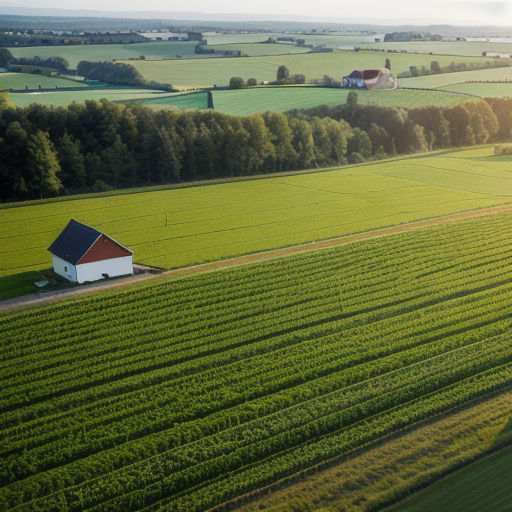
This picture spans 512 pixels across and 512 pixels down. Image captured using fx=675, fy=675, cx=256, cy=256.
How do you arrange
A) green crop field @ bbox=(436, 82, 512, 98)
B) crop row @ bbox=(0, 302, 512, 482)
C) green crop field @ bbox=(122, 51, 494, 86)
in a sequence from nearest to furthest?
1. crop row @ bbox=(0, 302, 512, 482)
2. green crop field @ bbox=(122, 51, 494, 86)
3. green crop field @ bbox=(436, 82, 512, 98)

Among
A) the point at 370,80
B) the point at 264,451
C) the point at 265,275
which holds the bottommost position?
the point at 265,275

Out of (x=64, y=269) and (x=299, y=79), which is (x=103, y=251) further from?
(x=299, y=79)

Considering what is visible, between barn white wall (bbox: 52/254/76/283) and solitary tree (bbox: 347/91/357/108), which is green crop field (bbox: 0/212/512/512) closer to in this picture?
barn white wall (bbox: 52/254/76/283)

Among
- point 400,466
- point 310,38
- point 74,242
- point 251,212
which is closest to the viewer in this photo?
point 400,466

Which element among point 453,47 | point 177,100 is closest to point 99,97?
point 177,100

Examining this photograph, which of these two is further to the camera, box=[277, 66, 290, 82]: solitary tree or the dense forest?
box=[277, 66, 290, 82]: solitary tree

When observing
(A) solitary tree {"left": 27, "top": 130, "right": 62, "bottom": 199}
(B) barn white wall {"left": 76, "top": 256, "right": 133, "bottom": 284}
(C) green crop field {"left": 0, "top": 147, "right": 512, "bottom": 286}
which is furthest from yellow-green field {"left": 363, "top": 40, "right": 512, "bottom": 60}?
(B) barn white wall {"left": 76, "top": 256, "right": 133, "bottom": 284}
